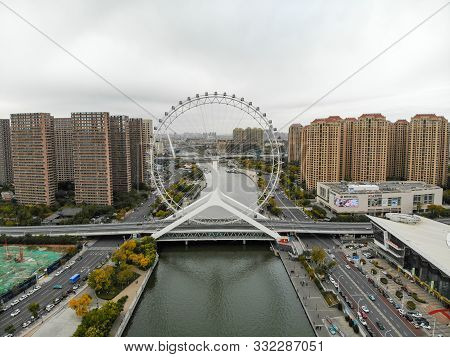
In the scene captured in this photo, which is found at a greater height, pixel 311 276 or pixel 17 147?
pixel 17 147

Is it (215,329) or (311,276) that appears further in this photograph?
(311,276)

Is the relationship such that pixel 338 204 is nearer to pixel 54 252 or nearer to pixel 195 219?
pixel 195 219

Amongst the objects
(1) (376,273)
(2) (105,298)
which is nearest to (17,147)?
(2) (105,298)

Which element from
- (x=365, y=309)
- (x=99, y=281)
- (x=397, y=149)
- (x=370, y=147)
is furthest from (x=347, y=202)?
(x=99, y=281)

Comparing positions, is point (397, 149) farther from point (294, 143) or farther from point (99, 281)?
point (99, 281)

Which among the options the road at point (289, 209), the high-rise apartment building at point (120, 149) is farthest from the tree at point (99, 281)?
the high-rise apartment building at point (120, 149)
